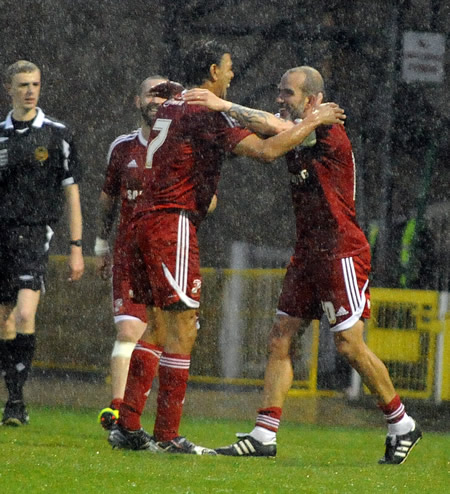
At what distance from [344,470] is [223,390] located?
624 centimetres

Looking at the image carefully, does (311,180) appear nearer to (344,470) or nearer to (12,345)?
(344,470)

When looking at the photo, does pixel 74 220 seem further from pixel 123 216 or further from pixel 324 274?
pixel 324 274

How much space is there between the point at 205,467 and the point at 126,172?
2.45 metres

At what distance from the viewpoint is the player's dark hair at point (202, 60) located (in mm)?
7168

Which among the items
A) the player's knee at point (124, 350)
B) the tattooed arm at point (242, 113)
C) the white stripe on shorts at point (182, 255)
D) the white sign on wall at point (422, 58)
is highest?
the white sign on wall at point (422, 58)

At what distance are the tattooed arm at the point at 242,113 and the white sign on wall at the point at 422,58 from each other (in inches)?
320

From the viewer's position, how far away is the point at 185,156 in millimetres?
7105

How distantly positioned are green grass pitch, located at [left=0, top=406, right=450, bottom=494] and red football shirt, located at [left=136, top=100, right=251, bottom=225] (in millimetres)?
1334

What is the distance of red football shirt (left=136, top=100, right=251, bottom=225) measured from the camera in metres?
7.04

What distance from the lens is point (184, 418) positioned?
33.6ft

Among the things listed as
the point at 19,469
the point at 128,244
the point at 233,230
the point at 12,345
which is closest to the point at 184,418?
the point at 12,345

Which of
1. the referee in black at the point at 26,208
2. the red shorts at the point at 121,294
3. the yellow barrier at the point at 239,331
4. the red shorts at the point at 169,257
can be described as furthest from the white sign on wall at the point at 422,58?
the red shorts at the point at 169,257

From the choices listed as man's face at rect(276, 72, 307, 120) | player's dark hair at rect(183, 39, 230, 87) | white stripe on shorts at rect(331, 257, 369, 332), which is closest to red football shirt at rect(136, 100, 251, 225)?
player's dark hair at rect(183, 39, 230, 87)

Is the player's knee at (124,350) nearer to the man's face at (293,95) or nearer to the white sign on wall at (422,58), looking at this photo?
the man's face at (293,95)
